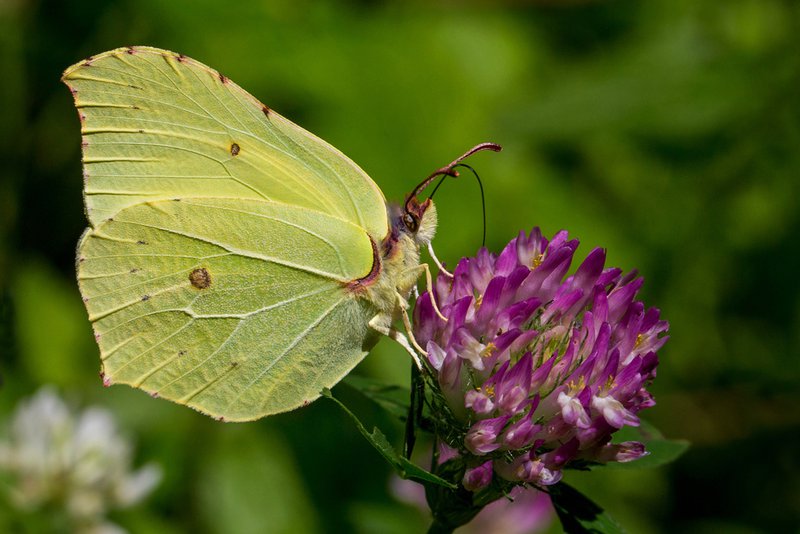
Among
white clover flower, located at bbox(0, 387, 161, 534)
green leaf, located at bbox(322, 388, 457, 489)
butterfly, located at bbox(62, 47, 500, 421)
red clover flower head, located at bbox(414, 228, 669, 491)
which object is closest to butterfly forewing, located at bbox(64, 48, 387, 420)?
butterfly, located at bbox(62, 47, 500, 421)

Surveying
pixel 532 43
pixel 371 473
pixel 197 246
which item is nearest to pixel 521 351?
pixel 197 246

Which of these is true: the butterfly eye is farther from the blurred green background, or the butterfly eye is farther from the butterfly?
the blurred green background

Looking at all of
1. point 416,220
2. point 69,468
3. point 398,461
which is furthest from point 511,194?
point 398,461

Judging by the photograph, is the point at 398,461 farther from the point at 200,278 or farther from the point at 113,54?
the point at 113,54

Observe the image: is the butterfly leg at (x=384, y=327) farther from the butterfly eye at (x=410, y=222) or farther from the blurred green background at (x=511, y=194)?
the blurred green background at (x=511, y=194)

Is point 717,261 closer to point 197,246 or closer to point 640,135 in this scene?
point 640,135

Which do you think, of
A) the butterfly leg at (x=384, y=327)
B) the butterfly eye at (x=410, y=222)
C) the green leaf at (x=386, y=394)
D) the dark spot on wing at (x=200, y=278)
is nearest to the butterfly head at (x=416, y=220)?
the butterfly eye at (x=410, y=222)
